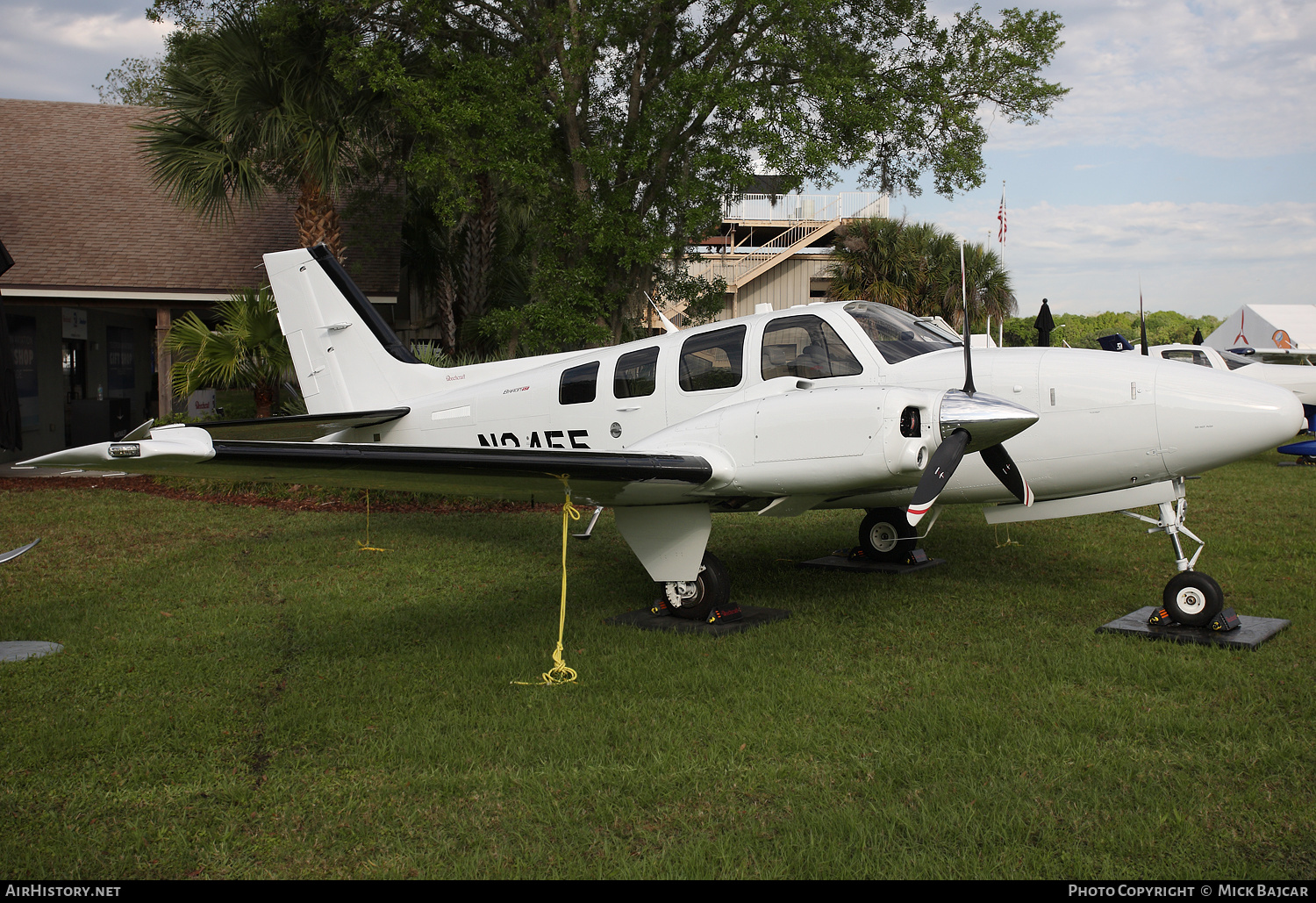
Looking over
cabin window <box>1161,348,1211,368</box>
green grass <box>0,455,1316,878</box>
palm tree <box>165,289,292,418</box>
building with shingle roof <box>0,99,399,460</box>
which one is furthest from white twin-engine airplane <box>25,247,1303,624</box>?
cabin window <box>1161,348,1211,368</box>

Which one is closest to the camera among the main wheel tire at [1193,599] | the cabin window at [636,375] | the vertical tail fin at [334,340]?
the main wheel tire at [1193,599]

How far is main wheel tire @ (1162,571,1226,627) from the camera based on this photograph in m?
6.07

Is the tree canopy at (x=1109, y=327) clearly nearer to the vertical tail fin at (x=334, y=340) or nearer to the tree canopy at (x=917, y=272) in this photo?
the tree canopy at (x=917, y=272)

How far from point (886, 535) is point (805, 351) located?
2.91 metres

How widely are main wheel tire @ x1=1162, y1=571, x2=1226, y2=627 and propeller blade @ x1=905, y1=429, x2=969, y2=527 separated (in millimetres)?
2044

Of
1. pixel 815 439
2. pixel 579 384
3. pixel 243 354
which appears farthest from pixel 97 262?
pixel 815 439

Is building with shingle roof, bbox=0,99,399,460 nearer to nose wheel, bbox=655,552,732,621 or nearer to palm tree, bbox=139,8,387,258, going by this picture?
palm tree, bbox=139,8,387,258

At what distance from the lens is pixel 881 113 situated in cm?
1398

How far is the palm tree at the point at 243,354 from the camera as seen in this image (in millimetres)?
14164

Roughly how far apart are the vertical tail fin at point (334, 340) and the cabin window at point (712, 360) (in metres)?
3.81

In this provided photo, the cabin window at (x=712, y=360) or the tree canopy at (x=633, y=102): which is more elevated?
the tree canopy at (x=633, y=102)

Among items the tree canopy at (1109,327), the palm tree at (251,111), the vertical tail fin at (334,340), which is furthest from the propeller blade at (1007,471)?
the tree canopy at (1109,327)
